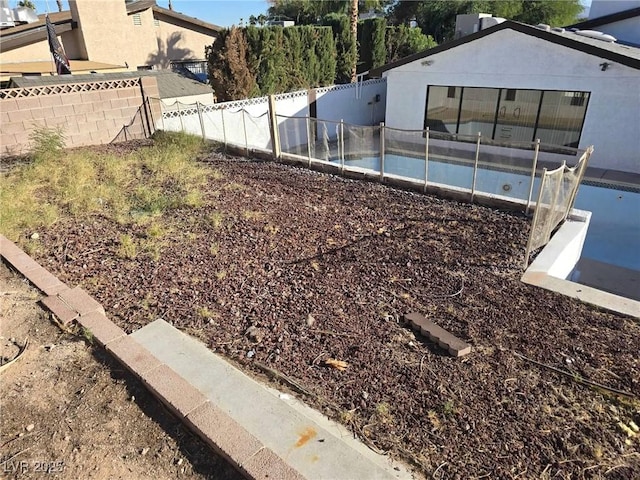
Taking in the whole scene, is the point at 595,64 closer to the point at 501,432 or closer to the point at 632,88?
the point at 632,88

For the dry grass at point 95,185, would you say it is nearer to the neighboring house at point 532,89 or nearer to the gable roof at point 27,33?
the neighboring house at point 532,89

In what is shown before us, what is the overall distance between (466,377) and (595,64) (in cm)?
1156

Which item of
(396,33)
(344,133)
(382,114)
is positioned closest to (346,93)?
(382,114)

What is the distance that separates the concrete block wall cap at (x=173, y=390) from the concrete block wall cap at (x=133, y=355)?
0.08 metres

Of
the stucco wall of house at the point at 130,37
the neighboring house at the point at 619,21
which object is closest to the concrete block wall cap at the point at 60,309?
the neighboring house at the point at 619,21

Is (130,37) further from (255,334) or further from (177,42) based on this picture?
(255,334)

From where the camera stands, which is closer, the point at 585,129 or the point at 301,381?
the point at 301,381

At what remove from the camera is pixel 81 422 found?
2783 millimetres

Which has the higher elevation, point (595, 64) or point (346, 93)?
point (595, 64)

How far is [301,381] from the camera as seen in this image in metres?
3.26

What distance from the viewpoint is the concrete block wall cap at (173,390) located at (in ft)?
9.24

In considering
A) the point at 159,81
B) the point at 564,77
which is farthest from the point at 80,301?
the point at 159,81

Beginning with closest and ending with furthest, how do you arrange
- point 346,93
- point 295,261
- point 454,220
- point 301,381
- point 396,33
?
point 301,381 → point 295,261 → point 454,220 → point 346,93 → point 396,33

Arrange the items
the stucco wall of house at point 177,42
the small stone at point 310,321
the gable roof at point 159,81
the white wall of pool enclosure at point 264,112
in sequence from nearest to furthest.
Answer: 1. the small stone at point 310,321
2. the white wall of pool enclosure at point 264,112
3. the gable roof at point 159,81
4. the stucco wall of house at point 177,42
